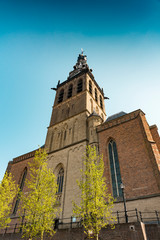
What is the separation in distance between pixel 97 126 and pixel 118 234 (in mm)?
14250

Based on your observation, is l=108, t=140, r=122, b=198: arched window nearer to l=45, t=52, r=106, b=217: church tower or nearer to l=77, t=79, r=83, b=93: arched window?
l=45, t=52, r=106, b=217: church tower

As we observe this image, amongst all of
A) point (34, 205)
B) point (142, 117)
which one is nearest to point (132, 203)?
point (34, 205)

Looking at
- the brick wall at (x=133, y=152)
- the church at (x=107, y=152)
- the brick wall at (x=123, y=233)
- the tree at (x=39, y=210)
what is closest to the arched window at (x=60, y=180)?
the church at (x=107, y=152)

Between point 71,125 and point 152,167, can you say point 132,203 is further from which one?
point 71,125

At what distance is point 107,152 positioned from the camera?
66.1ft

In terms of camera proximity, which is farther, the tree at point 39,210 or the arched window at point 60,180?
the arched window at point 60,180

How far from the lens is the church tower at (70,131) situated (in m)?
20.1

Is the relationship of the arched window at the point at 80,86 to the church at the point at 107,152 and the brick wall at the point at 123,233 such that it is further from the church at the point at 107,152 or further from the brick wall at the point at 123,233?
the brick wall at the point at 123,233

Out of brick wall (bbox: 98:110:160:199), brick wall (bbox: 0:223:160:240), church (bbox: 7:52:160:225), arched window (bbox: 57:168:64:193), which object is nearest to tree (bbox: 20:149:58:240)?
brick wall (bbox: 0:223:160:240)

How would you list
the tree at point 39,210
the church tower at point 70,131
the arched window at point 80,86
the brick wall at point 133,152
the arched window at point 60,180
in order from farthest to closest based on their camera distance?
the arched window at point 80,86
the arched window at point 60,180
the church tower at point 70,131
the brick wall at point 133,152
the tree at point 39,210

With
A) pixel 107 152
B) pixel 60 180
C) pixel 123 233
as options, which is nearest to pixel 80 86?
pixel 107 152

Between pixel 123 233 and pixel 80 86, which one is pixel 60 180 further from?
pixel 80 86

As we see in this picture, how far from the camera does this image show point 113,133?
21203mm

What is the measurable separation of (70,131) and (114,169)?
10366mm
